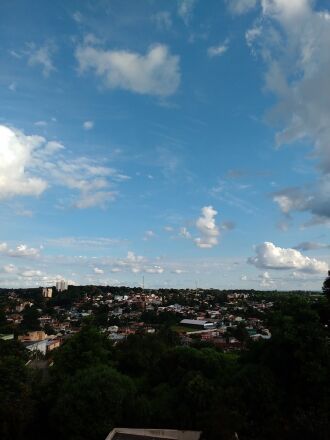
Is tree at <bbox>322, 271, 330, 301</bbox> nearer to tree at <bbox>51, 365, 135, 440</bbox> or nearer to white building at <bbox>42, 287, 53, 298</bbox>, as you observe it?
tree at <bbox>51, 365, 135, 440</bbox>

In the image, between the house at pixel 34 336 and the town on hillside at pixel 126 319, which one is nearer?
the town on hillside at pixel 126 319

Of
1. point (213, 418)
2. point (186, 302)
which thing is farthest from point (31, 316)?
point (213, 418)

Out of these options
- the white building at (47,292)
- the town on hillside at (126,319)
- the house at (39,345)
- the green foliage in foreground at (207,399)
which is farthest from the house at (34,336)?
the white building at (47,292)

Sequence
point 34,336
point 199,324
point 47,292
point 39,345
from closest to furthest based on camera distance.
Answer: point 39,345, point 34,336, point 199,324, point 47,292

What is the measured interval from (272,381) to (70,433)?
8.92 m

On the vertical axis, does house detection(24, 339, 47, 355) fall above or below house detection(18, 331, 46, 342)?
below

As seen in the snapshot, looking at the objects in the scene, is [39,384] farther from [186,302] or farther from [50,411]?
[186,302]

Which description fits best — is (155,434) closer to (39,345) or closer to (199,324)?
(39,345)

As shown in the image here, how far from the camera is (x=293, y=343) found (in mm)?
20359

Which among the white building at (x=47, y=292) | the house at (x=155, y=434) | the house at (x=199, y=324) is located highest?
the white building at (x=47, y=292)

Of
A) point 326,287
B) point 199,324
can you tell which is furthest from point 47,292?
point 326,287

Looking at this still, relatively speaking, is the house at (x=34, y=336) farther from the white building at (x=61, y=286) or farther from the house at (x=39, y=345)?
the white building at (x=61, y=286)

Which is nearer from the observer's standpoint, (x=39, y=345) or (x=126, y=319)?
(x=39, y=345)

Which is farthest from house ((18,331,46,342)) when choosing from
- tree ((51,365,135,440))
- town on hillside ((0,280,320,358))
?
tree ((51,365,135,440))
